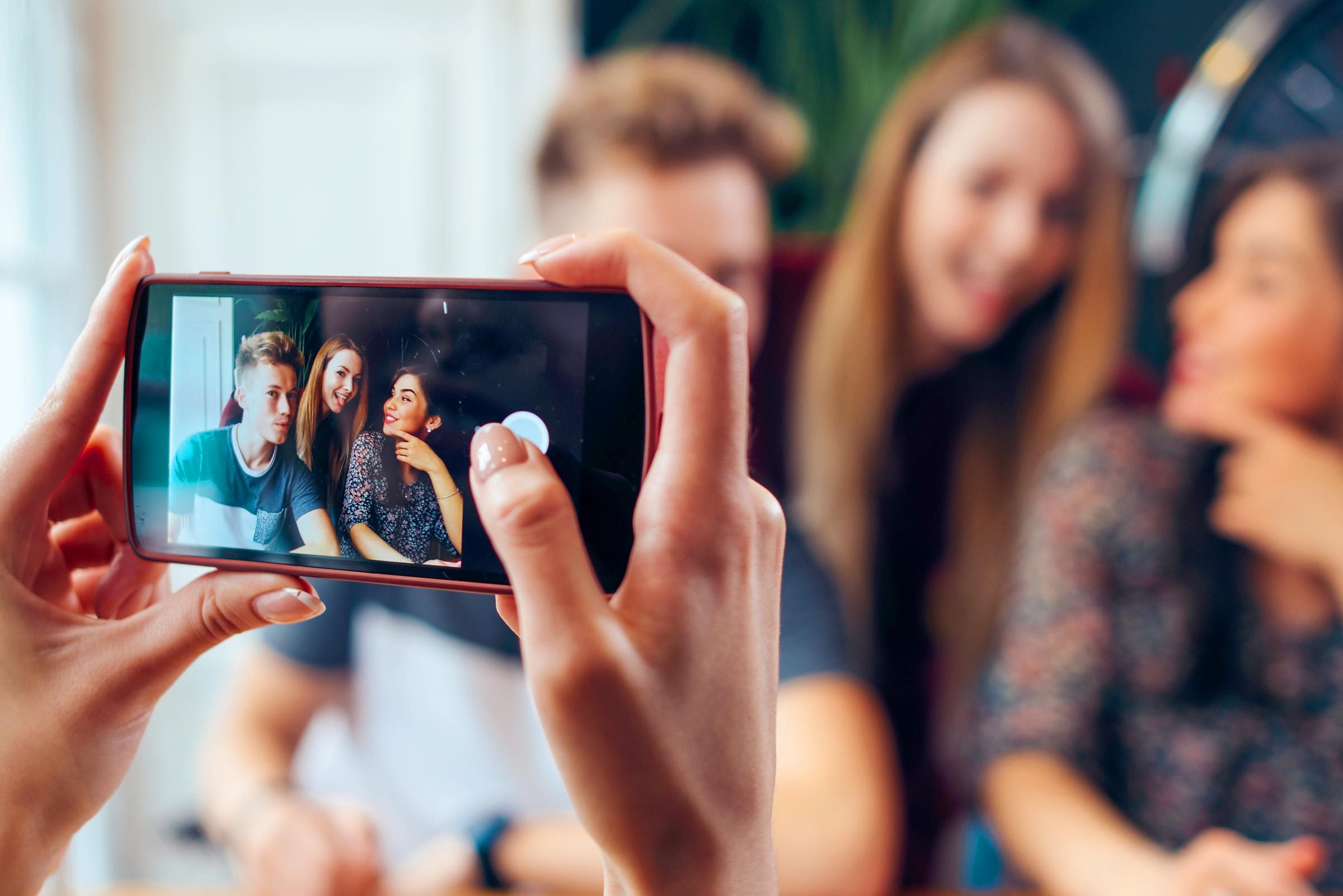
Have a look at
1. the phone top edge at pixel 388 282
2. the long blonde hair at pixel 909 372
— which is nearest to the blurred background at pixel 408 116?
the long blonde hair at pixel 909 372

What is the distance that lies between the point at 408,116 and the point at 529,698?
0.83 m

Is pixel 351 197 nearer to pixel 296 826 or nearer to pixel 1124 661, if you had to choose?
pixel 296 826

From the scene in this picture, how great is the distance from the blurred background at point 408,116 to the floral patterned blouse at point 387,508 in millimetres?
827

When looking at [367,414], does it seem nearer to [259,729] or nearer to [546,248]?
[546,248]

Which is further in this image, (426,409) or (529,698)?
(529,698)

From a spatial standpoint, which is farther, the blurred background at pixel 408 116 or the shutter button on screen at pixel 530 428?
the blurred background at pixel 408 116

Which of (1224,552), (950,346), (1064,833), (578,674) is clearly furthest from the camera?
(950,346)

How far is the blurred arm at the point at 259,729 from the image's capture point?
2.61ft

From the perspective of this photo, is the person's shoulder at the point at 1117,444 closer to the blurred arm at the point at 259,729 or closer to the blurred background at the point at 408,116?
the blurred background at the point at 408,116

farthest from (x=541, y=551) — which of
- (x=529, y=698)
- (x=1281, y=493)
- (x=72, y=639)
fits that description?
(x=1281, y=493)

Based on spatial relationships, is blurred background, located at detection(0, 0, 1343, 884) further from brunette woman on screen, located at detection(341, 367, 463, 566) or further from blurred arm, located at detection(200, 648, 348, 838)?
brunette woman on screen, located at detection(341, 367, 463, 566)

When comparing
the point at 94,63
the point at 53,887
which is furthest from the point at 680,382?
the point at 94,63

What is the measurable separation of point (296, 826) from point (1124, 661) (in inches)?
35.2

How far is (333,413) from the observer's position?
12.7 inches
